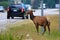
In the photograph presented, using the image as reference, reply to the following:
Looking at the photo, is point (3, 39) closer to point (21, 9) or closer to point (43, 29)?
point (43, 29)

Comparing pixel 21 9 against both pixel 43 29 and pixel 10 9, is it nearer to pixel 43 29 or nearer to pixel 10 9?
pixel 10 9

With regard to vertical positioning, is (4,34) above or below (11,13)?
above

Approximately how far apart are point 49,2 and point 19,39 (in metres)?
15.5

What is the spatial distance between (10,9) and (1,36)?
19169mm

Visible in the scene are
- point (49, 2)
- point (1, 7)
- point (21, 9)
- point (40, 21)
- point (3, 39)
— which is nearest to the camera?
point (3, 39)

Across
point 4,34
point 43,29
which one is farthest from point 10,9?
point 4,34

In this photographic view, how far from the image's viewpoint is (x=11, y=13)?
29531 mm

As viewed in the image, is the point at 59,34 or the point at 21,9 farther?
the point at 21,9

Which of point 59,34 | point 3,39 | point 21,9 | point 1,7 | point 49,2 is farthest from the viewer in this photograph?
point 1,7

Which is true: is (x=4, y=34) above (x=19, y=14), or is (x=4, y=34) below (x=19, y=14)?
above

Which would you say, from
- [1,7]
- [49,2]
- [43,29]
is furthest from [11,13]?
[1,7]

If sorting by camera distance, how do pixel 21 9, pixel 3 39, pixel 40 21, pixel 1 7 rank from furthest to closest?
1. pixel 1 7
2. pixel 21 9
3. pixel 40 21
4. pixel 3 39

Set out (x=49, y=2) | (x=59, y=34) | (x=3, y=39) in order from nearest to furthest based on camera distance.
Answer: (x=3, y=39) < (x=59, y=34) < (x=49, y=2)

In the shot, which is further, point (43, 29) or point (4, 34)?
point (43, 29)
